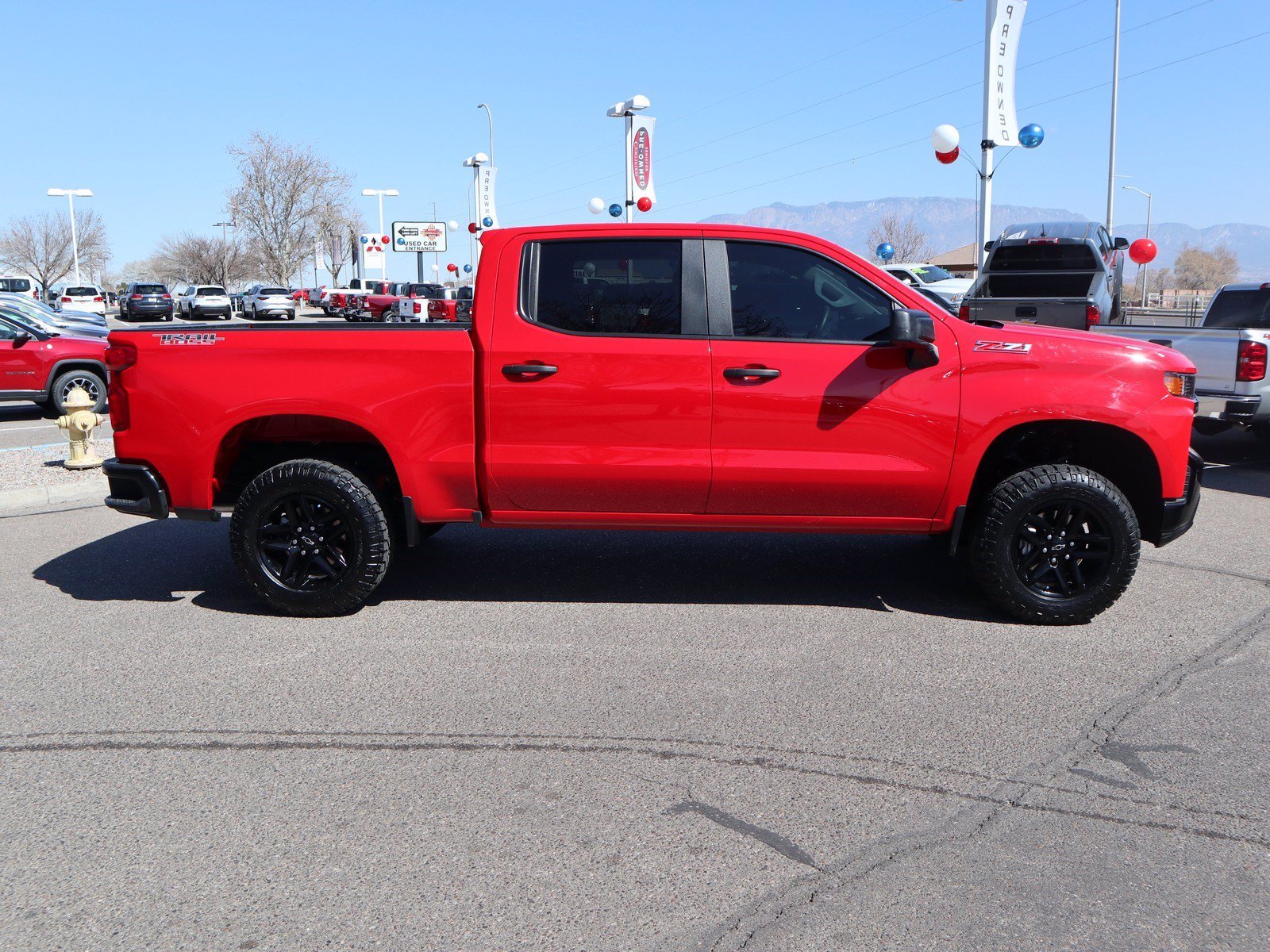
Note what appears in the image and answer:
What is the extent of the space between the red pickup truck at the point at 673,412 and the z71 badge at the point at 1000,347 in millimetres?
11

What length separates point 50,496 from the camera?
29.0ft

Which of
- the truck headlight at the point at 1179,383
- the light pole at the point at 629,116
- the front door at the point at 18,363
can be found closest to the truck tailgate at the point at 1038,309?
the truck headlight at the point at 1179,383

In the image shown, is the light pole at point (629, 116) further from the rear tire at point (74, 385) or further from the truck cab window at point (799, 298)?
the truck cab window at point (799, 298)

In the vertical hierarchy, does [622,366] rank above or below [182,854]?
above

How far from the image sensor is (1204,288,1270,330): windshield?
12.0 m

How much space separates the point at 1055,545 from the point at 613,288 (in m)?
2.62

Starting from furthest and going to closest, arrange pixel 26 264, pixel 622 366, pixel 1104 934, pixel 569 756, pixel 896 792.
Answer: pixel 26 264
pixel 622 366
pixel 569 756
pixel 896 792
pixel 1104 934

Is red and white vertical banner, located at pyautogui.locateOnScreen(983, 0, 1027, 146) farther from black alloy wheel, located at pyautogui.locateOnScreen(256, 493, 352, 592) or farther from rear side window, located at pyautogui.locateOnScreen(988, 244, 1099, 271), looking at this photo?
black alloy wheel, located at pyautogui.locateOnScreen(256, 493, 352, 592)

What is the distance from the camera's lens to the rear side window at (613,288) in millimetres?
5543

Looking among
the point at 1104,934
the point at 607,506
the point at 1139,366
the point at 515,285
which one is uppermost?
the point at 515,285

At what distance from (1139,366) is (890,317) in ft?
4.20

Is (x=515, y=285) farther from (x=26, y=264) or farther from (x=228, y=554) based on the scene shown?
(x=26, y=264)

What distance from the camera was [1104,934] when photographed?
2.95 metres

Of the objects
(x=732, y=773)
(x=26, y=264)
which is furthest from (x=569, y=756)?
(x=26, y=264)
